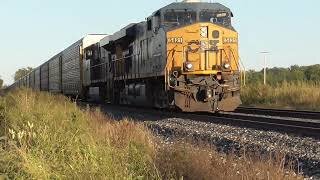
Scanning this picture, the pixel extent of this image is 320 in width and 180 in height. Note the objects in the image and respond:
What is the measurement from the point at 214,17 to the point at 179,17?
117 cm

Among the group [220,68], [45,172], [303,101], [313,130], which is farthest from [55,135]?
[303,101]

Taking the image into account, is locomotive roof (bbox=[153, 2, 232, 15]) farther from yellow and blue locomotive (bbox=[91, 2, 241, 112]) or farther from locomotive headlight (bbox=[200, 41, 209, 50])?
locomotive headlight (bbox=[200, 41, 209, 50])

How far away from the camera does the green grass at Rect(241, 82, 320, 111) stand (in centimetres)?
2518

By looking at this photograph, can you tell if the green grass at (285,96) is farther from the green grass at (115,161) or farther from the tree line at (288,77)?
the green grass at (115,161)

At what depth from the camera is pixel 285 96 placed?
27.7 m

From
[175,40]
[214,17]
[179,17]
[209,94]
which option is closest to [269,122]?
[209,94]

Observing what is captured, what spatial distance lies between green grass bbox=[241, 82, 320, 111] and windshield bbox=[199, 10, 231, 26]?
7669mm

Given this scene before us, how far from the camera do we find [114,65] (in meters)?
25.5

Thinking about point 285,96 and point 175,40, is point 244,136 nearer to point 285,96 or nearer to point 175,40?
point 175,40

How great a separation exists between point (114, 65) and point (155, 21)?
311 inches

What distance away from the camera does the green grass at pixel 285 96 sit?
82.6 feet

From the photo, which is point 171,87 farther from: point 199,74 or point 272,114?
point 272,114

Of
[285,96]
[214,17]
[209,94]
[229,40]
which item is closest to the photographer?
[209,94]

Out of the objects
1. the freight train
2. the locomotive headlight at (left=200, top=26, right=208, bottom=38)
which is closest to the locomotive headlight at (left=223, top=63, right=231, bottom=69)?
the freight train
